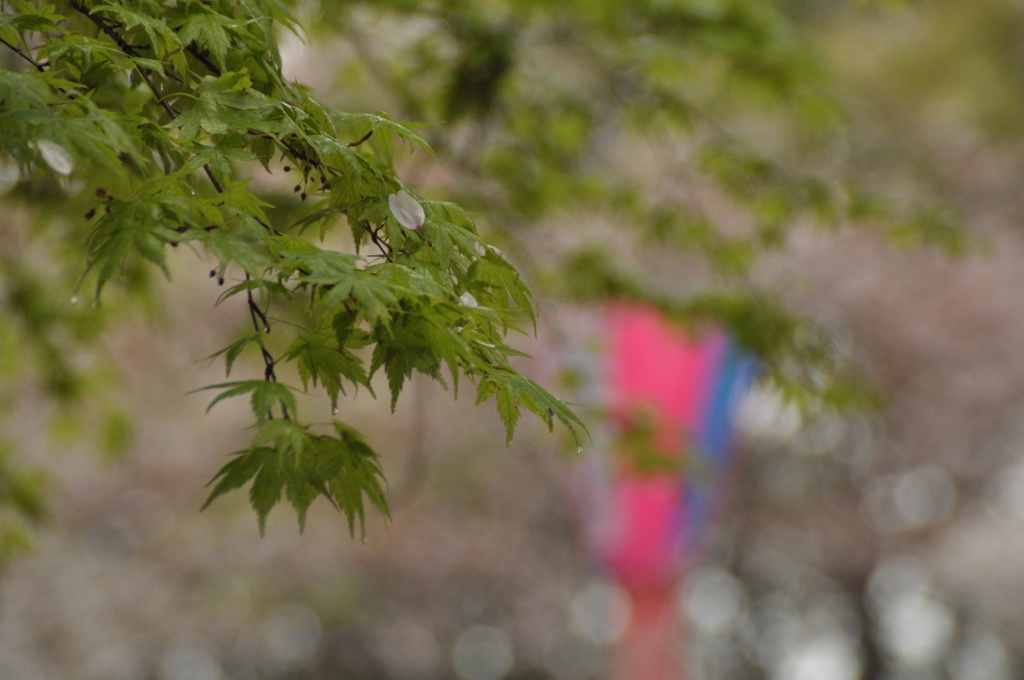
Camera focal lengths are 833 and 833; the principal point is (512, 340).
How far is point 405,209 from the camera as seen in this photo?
3.87ft

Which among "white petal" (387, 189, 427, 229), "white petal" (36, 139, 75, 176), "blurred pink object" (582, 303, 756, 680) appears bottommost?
"white petal" (36, 139, 75, 176)

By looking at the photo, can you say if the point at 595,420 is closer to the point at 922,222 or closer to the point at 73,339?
the point at 922,222

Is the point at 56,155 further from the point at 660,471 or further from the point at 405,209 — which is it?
the point at 660,471

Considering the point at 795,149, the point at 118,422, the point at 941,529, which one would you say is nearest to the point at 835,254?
the point at 795,149

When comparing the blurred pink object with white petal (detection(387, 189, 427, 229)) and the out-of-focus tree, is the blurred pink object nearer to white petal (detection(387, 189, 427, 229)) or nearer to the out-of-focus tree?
the out-of-focus tree

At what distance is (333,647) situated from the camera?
25.9ft

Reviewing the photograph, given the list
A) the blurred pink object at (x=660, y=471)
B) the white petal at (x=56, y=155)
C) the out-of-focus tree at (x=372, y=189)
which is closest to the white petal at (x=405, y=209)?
the out-of-focus tree at (x=372, y=189)

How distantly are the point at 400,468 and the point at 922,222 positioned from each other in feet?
20.7

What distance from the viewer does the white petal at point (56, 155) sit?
99cm

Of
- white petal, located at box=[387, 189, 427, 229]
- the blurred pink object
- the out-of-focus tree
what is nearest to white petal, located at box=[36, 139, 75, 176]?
the out-of-focus tree

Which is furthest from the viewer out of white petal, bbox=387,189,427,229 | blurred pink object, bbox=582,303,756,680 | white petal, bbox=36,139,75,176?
blurred pink object, bbox=582,303,756,680

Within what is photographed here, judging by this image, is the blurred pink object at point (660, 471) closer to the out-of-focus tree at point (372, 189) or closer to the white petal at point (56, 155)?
the out-of-focus tree at point (372, 189)

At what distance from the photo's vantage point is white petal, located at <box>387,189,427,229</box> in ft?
3.86

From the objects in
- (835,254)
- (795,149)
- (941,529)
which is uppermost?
(795,149)
